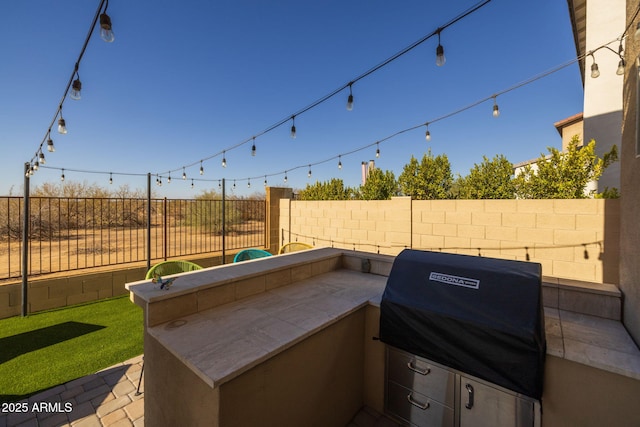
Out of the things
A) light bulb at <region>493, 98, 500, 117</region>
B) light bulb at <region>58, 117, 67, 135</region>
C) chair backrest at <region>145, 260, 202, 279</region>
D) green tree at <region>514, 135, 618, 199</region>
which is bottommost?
chair backrest at <region>145, 260, 202, 279</region>

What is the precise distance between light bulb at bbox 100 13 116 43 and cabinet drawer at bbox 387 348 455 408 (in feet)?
10.8

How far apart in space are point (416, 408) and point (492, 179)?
5782mm

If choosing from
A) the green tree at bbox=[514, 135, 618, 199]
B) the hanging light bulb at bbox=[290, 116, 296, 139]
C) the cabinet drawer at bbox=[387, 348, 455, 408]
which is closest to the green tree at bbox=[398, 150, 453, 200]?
the green tree at bbox=[514, 135, 618, 199]

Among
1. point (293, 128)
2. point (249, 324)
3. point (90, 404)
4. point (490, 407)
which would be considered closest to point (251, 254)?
point (293, 128)

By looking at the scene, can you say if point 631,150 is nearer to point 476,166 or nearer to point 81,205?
point 476,166

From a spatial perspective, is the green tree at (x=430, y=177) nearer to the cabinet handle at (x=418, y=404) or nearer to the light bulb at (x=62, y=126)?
the cabinet handle at (x=418, y=404)

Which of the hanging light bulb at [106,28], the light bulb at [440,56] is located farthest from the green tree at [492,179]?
the hanging light bulb at [106,28]

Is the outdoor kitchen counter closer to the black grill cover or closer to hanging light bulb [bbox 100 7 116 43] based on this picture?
the black grill cover

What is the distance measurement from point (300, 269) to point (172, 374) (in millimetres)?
1538

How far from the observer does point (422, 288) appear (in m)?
1.81

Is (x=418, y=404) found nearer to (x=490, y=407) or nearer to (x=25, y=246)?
(x=490, y=407)

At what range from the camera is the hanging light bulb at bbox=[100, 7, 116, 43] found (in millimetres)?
1940

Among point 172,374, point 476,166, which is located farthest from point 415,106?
point 172,374

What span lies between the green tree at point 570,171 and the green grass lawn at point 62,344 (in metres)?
6.90
